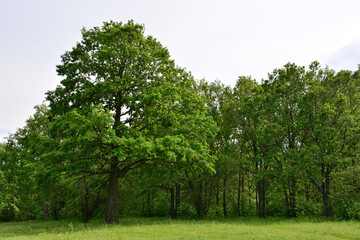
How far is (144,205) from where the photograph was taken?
4106cm

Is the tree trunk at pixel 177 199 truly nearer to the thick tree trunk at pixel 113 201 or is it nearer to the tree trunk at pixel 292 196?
the thick tree trunk at pixel 113 201

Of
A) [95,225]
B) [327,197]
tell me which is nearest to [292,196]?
[327,197]

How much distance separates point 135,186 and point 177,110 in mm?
12812

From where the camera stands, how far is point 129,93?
20609 millimetres

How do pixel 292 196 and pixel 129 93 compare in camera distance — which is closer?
pixel 129 93

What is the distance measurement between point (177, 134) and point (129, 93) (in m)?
5.11

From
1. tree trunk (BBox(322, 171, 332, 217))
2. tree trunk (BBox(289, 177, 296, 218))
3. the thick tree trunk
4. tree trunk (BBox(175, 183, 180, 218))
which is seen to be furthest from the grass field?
tree trunk (BBox(175, 183, 180, 218))

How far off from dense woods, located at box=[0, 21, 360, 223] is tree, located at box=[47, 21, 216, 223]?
3.6 inches

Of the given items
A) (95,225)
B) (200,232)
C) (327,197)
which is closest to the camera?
(200,232)

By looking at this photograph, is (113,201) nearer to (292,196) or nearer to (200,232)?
(200,232)

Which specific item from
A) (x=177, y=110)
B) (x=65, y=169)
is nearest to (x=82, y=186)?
(x=65, y=169)

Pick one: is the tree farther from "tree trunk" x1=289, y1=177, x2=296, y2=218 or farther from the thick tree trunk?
"tree trunk" x1=289, y1=177, x2=296, y2=218

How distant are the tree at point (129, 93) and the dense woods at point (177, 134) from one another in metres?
0.09

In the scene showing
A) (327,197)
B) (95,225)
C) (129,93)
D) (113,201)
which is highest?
(129,93)
